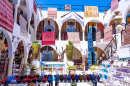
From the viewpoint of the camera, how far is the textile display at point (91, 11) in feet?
47.1

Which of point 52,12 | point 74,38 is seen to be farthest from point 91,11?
point 52,12

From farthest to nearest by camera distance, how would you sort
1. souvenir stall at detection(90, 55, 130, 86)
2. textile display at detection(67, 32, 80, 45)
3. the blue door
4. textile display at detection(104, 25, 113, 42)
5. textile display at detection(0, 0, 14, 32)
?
the blue door < textile display at detection(67, 32, 80, 45) < textile display at detection(104, 25, 113, 42) < textile display at detection(0, 0, 14, 32) < souvenir stall at detection(90, 55, 130, 86)

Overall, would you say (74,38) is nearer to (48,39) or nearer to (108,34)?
(48,39)

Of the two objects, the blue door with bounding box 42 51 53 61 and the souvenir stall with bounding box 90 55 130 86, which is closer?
the souvenir stall with bounding box 90 55 130 86

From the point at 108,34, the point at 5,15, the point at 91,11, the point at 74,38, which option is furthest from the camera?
the point at 91,11

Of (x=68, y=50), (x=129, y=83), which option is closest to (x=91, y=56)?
(x=68, y=50)

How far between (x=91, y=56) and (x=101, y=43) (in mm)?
2973

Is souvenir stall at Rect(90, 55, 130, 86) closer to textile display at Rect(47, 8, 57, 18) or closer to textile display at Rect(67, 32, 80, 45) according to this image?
textile display at Rect(67, 32, 80, 45)

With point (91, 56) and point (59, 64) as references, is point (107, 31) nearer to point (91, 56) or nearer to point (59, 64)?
point (91, 56)

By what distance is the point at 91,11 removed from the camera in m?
14.6


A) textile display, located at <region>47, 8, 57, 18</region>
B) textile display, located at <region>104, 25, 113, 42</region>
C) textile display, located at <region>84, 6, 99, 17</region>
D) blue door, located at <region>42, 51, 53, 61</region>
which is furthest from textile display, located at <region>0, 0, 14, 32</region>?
blue door, located at <region>42, 51, 53, 61</region>

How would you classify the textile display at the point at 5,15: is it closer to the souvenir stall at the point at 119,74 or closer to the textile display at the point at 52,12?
the souvenir stall at the point at 119,74

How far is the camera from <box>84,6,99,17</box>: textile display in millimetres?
14359

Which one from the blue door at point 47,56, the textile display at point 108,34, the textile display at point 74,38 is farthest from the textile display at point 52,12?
the textile display at point 108,34
